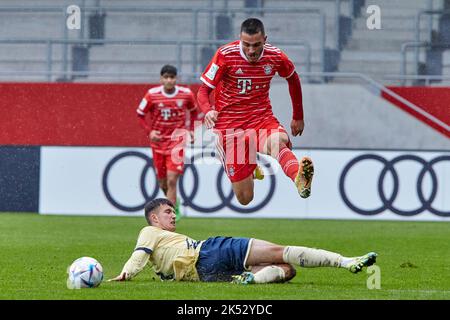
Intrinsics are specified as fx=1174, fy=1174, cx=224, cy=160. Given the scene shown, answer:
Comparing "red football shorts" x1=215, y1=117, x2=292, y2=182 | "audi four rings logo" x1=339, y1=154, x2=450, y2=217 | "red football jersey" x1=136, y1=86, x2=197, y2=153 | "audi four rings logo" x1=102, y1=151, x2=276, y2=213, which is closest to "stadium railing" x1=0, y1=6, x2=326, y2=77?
"audi four rings logo" x1=102, y1=151, x2=276, y2=213

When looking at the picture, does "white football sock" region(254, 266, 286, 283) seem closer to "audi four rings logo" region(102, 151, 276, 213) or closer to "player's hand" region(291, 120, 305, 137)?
"player's hand" region(291, 120, 305, 137)

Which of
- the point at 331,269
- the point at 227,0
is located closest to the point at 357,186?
the point at 227,0

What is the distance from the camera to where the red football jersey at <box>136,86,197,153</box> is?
17375 mm

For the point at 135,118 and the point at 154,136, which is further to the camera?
the point at 135,118

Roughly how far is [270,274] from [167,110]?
866cm

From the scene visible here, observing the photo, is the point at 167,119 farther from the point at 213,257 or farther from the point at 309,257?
the point at 309,257

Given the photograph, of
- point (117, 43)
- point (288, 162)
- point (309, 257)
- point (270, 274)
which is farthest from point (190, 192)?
point (309, 257)

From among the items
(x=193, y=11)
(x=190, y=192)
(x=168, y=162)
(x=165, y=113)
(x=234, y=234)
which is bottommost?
(x=234, y=234)

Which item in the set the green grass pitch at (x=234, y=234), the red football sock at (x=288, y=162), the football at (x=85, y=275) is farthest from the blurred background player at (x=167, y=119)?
the football at (x=85, y=275)

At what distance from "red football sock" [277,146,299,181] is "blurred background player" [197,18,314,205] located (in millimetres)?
12

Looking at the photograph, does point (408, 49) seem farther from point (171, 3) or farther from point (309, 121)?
point (171, 3)

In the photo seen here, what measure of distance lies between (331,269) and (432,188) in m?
8.11

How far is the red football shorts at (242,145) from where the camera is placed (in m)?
11.1

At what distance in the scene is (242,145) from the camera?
11.3 metres
